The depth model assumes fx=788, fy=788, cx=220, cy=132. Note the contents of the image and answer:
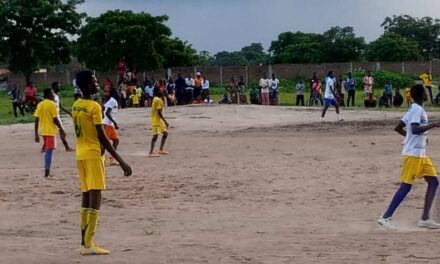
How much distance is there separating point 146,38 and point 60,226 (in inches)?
1769

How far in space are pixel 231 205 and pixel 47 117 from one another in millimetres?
5102

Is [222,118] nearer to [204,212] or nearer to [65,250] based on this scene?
[204,212]

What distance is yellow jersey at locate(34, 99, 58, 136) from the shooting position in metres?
14.7

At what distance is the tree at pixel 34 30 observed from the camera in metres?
56.3

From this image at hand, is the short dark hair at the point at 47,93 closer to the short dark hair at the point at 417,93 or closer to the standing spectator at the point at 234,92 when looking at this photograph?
the short dark hair at the point at 417,93

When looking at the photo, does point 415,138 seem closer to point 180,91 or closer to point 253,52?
point 180,91

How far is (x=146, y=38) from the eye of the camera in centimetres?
5409

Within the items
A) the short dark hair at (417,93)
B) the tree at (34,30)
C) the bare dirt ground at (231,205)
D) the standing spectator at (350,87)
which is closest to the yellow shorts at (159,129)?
→ the bare dirt ground at (231,205)

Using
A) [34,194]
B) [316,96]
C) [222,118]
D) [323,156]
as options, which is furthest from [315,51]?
[34,194]

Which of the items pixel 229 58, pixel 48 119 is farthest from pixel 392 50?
pixel 48 119

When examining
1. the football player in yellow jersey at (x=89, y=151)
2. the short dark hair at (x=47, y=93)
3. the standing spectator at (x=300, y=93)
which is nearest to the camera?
the football player in yellow jersey at (x=89, y=151)

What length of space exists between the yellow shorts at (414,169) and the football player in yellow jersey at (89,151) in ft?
11.7

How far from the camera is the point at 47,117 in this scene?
14727 mm

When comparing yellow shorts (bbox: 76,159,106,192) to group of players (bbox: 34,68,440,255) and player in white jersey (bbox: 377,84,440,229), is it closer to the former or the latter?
group of players (bbox: 34,68,440,255)
